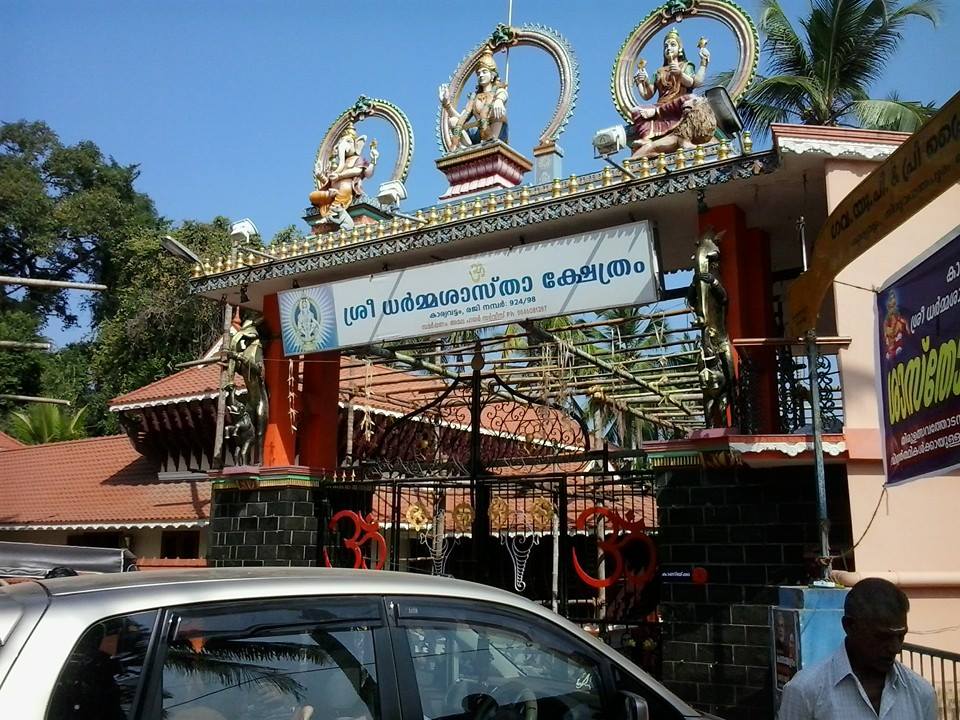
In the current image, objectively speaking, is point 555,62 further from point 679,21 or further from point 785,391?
point 785,391

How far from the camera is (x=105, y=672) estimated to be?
7.86ft

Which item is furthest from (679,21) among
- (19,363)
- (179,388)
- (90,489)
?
(19,363)

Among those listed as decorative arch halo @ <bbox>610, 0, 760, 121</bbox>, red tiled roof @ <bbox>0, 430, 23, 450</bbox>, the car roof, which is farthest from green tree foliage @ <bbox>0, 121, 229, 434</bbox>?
the car roof

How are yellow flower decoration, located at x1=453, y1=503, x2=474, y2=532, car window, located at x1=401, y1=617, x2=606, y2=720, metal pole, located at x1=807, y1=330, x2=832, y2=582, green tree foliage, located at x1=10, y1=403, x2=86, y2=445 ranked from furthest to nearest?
1. green tree foliage, located at x1=10, y1=403, x2=86, y2=445
2. yellow flower decoration, located at x1=453, y1=503, x2=474, y2=532
3. metal pole, located at x1=807, y1=330, x2=832, y2=582
4. car window, located at x1=401, y1=617, x2=606, y2=720

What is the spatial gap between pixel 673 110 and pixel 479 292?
2.65 meters

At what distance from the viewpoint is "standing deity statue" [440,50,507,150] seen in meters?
10.4

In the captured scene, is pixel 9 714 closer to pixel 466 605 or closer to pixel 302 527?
pixel 466 605

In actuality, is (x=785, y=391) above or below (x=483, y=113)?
below

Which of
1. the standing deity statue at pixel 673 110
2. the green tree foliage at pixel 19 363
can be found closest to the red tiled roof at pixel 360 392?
the standing deity statue at pixel 673 110

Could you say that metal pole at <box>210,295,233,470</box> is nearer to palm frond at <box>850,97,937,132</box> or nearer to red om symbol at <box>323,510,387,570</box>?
red om symbol at <box>323,510,387,570</box>

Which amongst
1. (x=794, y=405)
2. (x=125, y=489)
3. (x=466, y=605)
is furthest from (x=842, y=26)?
(x=466, y=605)

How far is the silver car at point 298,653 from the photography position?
2359 millimetres

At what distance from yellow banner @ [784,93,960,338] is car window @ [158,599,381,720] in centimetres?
331

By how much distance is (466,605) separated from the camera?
3191 mm
